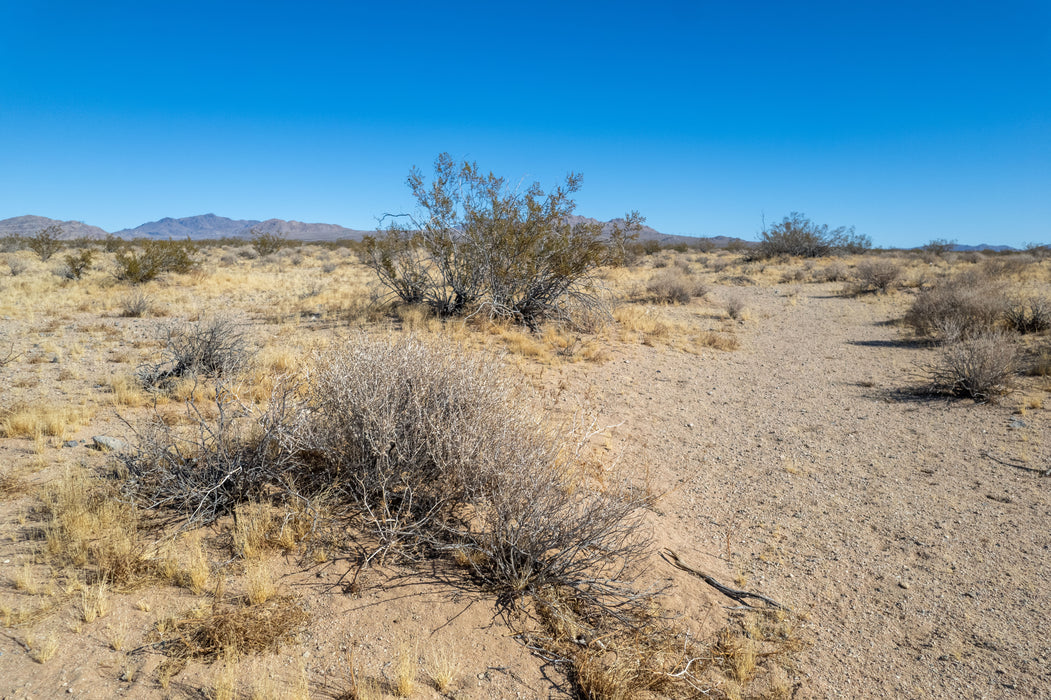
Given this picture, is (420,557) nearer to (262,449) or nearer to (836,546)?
(262,449)

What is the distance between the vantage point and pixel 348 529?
3514mm

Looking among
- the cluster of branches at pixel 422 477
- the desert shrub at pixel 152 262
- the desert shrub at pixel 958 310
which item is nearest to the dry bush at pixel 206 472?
A: the cluster of branches at pixel 422 477

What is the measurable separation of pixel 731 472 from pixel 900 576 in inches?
71.9

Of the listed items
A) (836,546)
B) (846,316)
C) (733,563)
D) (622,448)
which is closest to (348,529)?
(733,563)

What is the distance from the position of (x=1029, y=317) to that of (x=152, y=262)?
2230 cm

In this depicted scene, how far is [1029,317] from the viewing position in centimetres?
1033

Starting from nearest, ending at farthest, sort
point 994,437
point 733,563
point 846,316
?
point 733,563
point 994,437
point 846,316

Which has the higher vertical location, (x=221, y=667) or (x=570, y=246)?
(x=570, y=246)

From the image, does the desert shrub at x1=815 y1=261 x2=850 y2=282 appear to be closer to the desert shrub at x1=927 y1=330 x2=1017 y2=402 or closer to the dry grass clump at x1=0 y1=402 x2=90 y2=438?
the desert shrub at x1=927 y1=330 x2=1017 y2=402

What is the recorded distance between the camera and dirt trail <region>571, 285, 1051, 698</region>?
2965 millimetres

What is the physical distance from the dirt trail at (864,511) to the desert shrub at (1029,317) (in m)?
3.90

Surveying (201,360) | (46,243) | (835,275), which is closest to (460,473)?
(201,360)

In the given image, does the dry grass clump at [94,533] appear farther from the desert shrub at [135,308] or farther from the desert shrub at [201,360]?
the desert shrub at [135,308]

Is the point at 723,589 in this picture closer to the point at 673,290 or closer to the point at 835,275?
the point at 673,290
